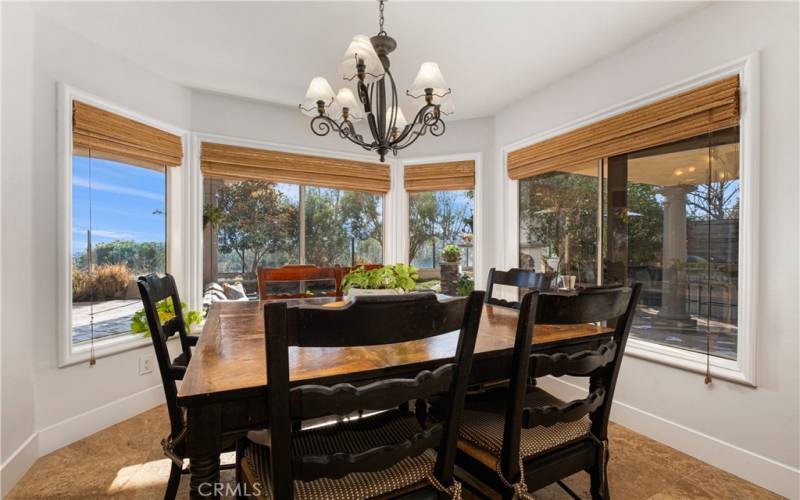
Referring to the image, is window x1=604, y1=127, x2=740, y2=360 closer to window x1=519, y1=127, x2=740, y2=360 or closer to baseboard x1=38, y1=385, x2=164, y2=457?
window x1=519, y1=127, x2=740, y2=360

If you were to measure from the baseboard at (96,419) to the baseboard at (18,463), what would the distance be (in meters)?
0.07

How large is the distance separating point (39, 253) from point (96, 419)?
1.10 m

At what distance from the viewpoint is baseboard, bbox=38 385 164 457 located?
2189 millimetres

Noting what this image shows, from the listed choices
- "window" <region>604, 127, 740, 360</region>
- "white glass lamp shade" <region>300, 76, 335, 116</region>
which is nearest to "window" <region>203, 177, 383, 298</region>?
"white glass lamp shade" <region>300, 76, 335, 116</region>

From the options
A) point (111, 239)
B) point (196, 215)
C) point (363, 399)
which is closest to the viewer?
point (363, 399)

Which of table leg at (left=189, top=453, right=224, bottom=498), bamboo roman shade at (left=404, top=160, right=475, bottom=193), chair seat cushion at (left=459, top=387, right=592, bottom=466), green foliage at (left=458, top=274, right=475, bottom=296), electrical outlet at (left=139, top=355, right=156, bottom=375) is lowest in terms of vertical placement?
electrical outlet at (left=139, top=355, right=156, bottom=375)

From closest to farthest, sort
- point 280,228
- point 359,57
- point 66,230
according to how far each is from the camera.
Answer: point 359,57 < point 66,230 < point 280,228

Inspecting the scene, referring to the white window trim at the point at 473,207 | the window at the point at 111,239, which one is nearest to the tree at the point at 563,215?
the white window trim at the point at 473,207

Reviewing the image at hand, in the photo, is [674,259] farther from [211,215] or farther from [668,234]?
[211,215]

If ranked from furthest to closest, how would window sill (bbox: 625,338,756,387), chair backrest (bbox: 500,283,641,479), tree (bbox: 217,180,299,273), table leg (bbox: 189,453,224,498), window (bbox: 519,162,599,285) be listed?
tree (bbox: 217,180,299,273) → window (bbox: 519,162,599,285) → window sill (bbox: 625,338,756,387) → chair backrest (bbox: 500,283,641,479) → table leg (bbox: 189,453,224,498)

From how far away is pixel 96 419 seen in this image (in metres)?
2.43

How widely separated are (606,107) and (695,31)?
24.4 inches

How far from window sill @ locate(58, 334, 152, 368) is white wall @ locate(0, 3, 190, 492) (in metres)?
0.04

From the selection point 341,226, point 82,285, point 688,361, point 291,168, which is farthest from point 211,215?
point 688,361
